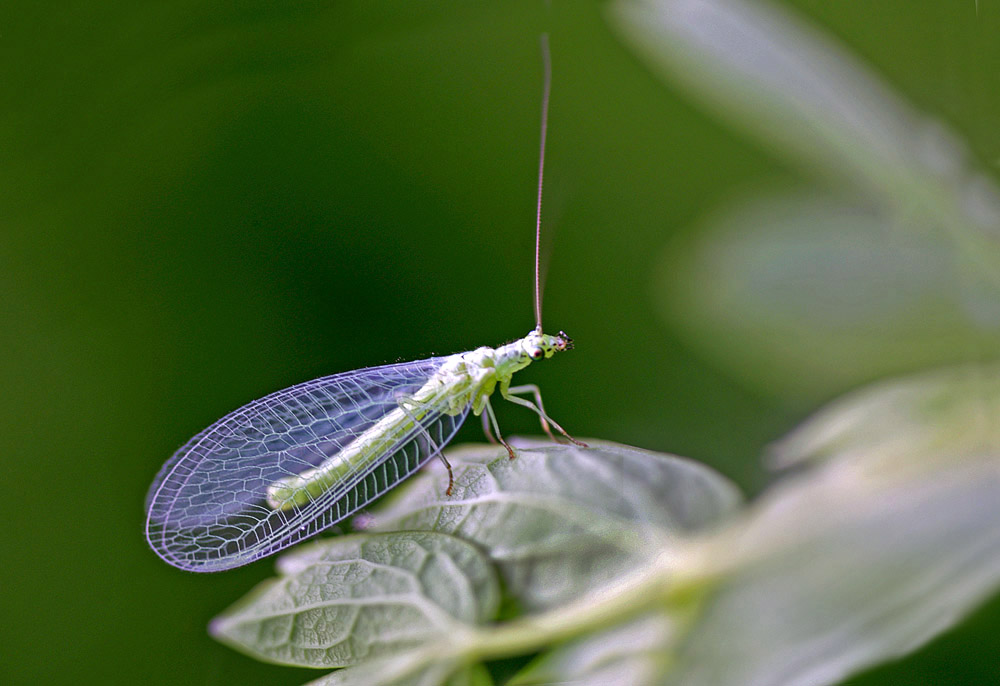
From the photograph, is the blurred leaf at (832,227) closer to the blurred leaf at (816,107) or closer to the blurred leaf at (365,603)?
the blurred leaf at (816,107)

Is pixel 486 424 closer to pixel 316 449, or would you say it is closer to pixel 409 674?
pixel 316 449

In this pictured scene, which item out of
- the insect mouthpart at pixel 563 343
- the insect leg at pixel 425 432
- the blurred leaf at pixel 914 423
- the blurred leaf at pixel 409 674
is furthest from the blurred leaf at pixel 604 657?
the insect mouthpart at pixel 563 343

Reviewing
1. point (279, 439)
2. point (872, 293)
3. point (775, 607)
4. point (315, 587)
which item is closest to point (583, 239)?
point (279, 439)

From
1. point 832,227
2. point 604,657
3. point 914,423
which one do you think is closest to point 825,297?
point 832,227

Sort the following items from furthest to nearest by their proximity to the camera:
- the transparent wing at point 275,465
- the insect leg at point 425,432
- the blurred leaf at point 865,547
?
the transparent wing at point 275,465, the insect leg at point 425,432, the blurred leaf at point 865,547

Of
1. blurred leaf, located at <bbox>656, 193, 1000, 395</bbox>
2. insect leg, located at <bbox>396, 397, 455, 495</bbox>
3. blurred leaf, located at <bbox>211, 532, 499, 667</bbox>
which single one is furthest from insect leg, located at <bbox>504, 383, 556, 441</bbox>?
blurred leaf, located at <bbox>211, 532, 499, 667</bbox>

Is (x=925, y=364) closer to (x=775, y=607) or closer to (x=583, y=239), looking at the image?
(x=775, y=607)

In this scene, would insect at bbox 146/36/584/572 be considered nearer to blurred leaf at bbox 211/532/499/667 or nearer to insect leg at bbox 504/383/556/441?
insect leg at bbox 504/383/556/441
